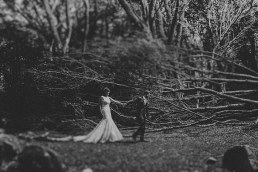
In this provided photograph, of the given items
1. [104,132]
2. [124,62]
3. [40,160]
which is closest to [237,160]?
[104,132]

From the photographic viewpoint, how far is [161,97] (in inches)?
639

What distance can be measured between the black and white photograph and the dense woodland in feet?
0.22

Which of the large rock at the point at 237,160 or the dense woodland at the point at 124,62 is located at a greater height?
the dense woodland at the point at 124,62

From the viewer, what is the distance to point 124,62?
1113 centimetres

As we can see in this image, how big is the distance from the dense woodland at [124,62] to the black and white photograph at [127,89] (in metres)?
0.07

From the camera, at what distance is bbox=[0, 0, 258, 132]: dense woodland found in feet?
40.2

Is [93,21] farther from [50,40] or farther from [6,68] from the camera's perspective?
[6,68]

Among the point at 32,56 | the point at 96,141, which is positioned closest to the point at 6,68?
the point at 32,56

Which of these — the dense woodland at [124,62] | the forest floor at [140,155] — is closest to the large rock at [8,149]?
the forest floor at [140,155]

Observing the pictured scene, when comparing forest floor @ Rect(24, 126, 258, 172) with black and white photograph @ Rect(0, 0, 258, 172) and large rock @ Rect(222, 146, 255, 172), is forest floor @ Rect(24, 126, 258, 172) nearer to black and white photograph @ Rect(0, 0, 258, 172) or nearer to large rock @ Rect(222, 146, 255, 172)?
black and white photograph @ Rect(0, 0, 258, 172)

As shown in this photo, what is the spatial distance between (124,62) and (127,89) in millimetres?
6726

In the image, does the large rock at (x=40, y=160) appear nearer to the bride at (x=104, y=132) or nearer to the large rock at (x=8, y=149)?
the large rock at (x=8, y=149)

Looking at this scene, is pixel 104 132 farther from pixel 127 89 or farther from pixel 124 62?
pixel 127 89

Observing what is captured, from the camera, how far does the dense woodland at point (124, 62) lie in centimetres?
1226
